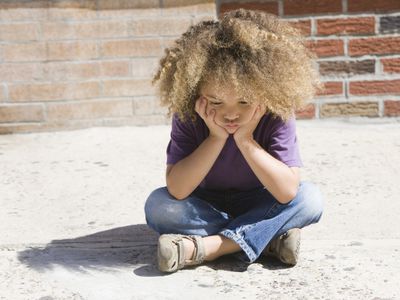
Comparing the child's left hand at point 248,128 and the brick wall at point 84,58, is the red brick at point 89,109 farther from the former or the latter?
the child's left hand at point 248,128

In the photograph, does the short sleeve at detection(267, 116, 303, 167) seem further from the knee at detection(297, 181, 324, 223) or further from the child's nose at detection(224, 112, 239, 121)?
the child's nose at detection(224, 112, 239, 121)

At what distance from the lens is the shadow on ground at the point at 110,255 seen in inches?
106

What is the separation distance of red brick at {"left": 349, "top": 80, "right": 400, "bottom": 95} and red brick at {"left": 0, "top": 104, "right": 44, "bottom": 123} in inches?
72.1

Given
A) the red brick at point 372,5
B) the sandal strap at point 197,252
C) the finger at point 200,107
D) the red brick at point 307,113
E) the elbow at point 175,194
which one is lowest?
the sandal strap at point 197,252

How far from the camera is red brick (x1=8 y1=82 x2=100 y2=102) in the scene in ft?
15.2

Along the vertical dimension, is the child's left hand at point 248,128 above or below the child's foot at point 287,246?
above

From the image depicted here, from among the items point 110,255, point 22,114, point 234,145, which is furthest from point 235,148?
point 22,114

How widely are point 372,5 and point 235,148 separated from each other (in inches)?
84.7

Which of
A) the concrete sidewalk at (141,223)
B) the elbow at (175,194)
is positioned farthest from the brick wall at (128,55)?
the elbow at (175,194)

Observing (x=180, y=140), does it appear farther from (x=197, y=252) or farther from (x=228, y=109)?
(x=197, y=252)

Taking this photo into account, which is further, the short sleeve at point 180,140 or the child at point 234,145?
the short sleeve at point 180,140

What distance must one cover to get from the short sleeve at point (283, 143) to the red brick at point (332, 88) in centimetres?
198

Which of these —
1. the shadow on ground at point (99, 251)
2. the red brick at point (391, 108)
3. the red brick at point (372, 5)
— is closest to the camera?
the shadow on ground at point (99, 251)

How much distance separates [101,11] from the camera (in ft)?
14.9
